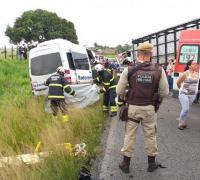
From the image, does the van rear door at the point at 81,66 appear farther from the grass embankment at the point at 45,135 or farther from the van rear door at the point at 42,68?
the grass embankment at the point at 45,135

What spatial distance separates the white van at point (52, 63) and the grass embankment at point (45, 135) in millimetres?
1323

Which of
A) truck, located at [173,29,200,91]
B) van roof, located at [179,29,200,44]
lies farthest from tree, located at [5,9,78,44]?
van roof, located at [179,29,200,44]

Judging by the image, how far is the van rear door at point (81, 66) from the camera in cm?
1906

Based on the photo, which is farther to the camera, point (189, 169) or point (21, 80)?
point (21, 80)

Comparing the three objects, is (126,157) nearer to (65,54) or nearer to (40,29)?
(65,54)

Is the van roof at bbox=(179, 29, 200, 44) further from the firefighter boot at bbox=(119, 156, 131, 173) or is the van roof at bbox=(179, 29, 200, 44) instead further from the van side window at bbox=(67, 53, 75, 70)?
the firefighter boot at bbox=(119, 156, 131, 173)

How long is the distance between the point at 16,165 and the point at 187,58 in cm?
1147

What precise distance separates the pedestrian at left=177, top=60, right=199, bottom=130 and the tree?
59.8m

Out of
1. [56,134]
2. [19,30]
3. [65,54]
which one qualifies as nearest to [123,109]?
[56,134]

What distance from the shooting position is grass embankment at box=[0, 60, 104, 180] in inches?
294

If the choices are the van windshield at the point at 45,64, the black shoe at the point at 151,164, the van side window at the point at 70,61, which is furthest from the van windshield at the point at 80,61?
the black shoe at the point at 151,164

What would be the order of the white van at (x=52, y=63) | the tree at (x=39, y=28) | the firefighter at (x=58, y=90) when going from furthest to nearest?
the tree at (x=39, y=28)
the white van at (x=52, y=63)
the firefighter at (x=58, y=90)

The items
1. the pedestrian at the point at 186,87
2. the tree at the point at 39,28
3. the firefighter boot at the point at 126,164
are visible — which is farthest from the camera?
the tree at the point at 39,28

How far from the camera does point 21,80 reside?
2955cm
